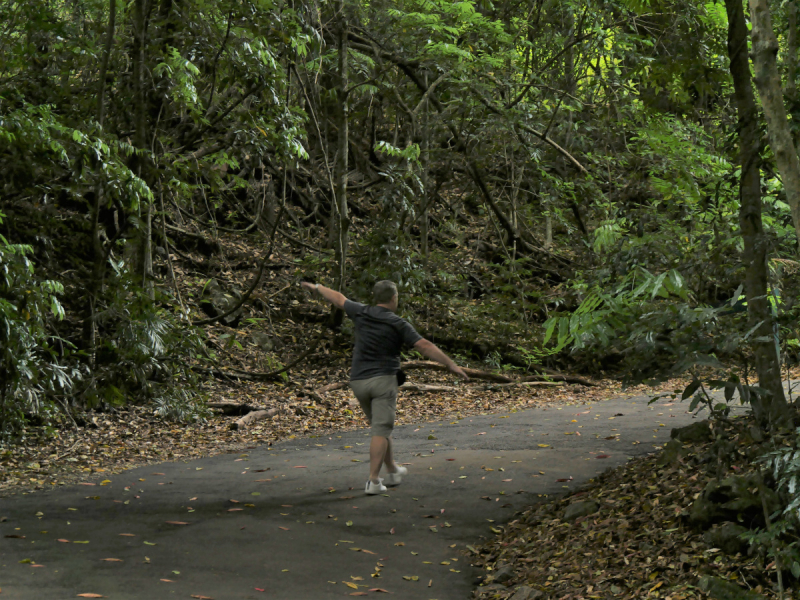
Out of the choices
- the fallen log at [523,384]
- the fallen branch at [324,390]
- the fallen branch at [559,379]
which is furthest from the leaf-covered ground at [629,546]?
the fallen branch at [559,379]

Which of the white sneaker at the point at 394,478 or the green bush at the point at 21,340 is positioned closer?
the white sneaker at the point at 394,478

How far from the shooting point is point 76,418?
10258 mm

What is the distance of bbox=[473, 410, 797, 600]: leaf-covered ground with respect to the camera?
4441mm

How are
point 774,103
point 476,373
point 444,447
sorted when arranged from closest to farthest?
point 774,103 < point 444,447 < point 476,373

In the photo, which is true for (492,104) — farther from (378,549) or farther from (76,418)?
(378,549)

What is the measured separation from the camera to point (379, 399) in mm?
6828

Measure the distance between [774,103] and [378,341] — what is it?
3.75 m

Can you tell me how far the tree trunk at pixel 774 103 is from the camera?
4441 mm

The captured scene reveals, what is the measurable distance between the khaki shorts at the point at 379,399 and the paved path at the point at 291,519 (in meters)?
0.64

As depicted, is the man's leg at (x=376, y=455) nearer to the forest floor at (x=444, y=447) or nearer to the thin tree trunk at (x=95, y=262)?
the forest floor at (x=444, y=447)

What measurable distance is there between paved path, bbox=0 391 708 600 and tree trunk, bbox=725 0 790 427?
1.99 metres

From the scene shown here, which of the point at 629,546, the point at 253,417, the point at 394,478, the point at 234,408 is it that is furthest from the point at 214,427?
the point at 629,546

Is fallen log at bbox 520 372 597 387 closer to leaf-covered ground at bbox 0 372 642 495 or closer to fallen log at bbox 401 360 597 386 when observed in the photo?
fallen log at bbox 401 360 597 386

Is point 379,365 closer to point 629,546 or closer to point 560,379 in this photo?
point 629,546
